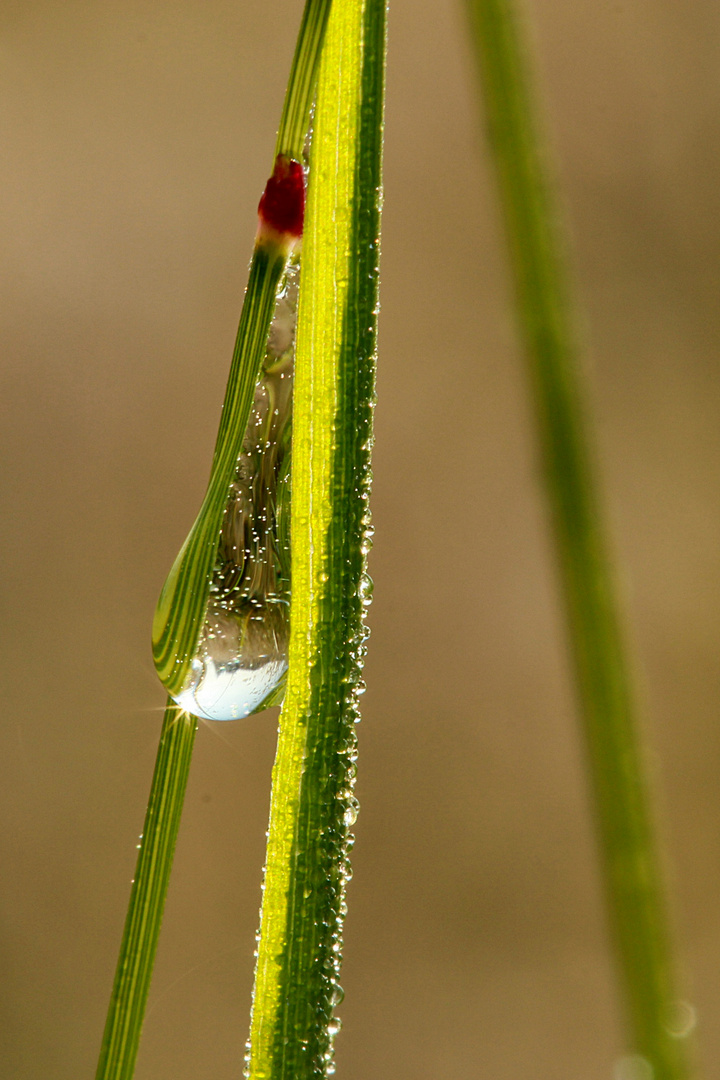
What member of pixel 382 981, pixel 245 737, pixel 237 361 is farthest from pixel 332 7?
pixel 382 981

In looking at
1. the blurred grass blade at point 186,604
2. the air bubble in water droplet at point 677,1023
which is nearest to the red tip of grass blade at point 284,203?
the blurred grass blade at point 186,604

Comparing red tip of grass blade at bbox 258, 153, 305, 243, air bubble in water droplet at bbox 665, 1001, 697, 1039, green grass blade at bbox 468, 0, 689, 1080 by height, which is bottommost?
air bubble in water droplet at bbox 665, 1001, 697, 1039

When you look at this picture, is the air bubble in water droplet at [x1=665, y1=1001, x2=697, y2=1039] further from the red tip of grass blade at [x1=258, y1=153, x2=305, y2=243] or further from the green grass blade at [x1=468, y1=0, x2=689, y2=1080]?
the red tip of grass blade at [x1=258, y1=153, x2=305, y2=243]

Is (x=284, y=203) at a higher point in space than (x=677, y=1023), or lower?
higher

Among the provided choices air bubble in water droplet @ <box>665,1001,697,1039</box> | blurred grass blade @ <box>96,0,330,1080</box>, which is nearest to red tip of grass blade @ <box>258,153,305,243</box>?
blurred grass blade @ <box>96,0,330,1080</box>

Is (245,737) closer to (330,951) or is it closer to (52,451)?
(52,451)
